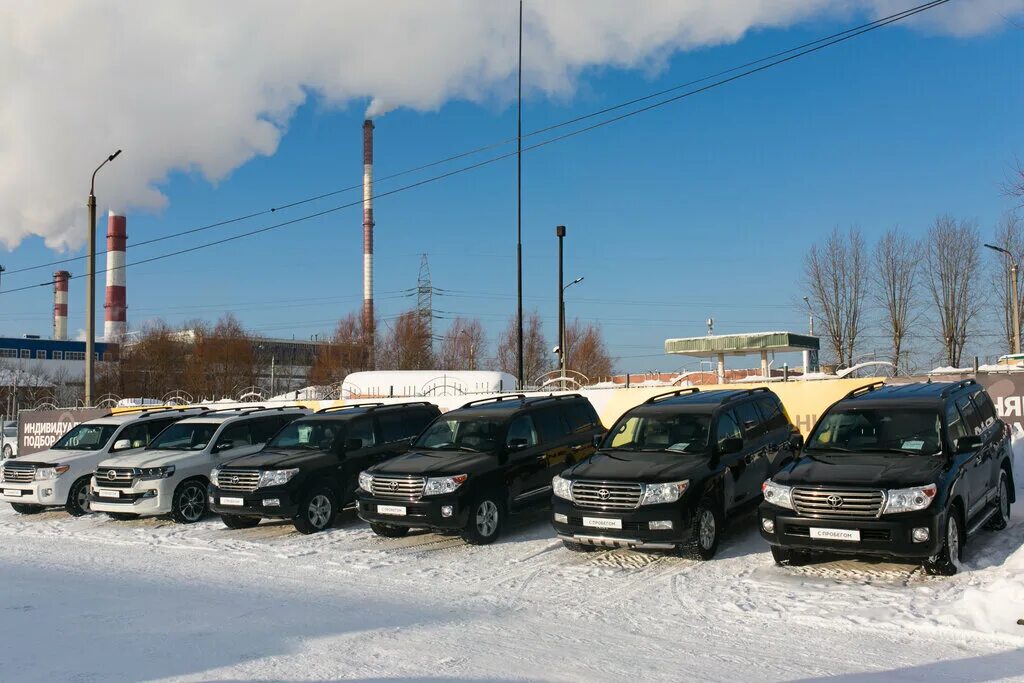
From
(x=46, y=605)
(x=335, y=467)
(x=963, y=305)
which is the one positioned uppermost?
(x=963, y=305)

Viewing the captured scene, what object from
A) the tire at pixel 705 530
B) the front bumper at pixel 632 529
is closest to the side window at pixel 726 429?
the tire at pixel 705 530

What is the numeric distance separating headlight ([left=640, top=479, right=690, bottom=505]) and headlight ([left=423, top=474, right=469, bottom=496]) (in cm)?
272

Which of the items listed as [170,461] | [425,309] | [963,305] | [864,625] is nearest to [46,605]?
[170,461]

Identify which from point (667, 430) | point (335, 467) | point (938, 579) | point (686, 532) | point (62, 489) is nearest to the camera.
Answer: point (938, 579)

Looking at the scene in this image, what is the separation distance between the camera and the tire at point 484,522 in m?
11.5

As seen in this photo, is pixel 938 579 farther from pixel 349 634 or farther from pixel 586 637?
pixel 349 634

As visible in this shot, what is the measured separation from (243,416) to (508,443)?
6.61 m

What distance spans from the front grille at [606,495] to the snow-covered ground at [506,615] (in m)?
0.74

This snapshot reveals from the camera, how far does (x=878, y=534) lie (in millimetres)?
8469

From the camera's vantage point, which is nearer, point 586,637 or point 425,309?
point 586,637

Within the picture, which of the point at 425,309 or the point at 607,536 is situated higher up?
the point at 425,309

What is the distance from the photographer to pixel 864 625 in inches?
287

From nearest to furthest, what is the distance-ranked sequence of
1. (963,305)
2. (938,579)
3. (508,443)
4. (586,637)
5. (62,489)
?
(586,637)
(938,579)
(508,443)
(62,489)
(963,305)

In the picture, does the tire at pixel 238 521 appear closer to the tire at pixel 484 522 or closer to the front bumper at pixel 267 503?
the front bumper at pixel 267 503
